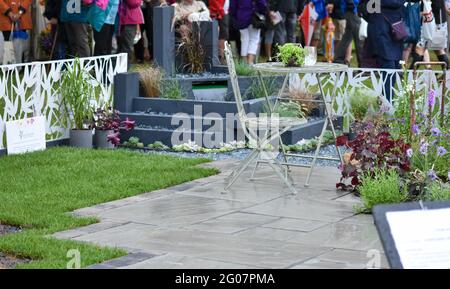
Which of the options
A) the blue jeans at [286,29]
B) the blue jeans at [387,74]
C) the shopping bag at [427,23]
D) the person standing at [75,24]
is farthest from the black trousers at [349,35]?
the person standing at [75,24]

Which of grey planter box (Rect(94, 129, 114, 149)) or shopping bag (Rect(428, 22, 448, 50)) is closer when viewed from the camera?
grey planter box (Rect(94, 129, 114, 149))

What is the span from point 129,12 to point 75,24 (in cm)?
106

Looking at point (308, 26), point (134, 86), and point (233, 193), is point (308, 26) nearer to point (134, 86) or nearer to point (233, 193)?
point (134, 86)

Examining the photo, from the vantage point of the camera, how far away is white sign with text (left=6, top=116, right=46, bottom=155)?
10484mm

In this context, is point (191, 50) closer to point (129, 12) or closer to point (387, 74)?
point (129, 12)

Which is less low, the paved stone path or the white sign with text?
the white sign with text

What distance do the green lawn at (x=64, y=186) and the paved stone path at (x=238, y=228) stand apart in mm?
158

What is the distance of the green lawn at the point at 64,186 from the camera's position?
6.96 metres

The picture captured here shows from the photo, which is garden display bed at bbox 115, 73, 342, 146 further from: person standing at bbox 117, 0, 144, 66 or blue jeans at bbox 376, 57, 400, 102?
person standing at bbox 117, 0, 144, 66

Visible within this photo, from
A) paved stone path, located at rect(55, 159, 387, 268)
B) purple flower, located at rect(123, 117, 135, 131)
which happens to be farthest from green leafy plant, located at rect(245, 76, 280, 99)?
paved stone path, located at rect(55, 159, 387, 268)

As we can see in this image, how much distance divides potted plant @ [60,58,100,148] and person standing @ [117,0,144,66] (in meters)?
3.80
